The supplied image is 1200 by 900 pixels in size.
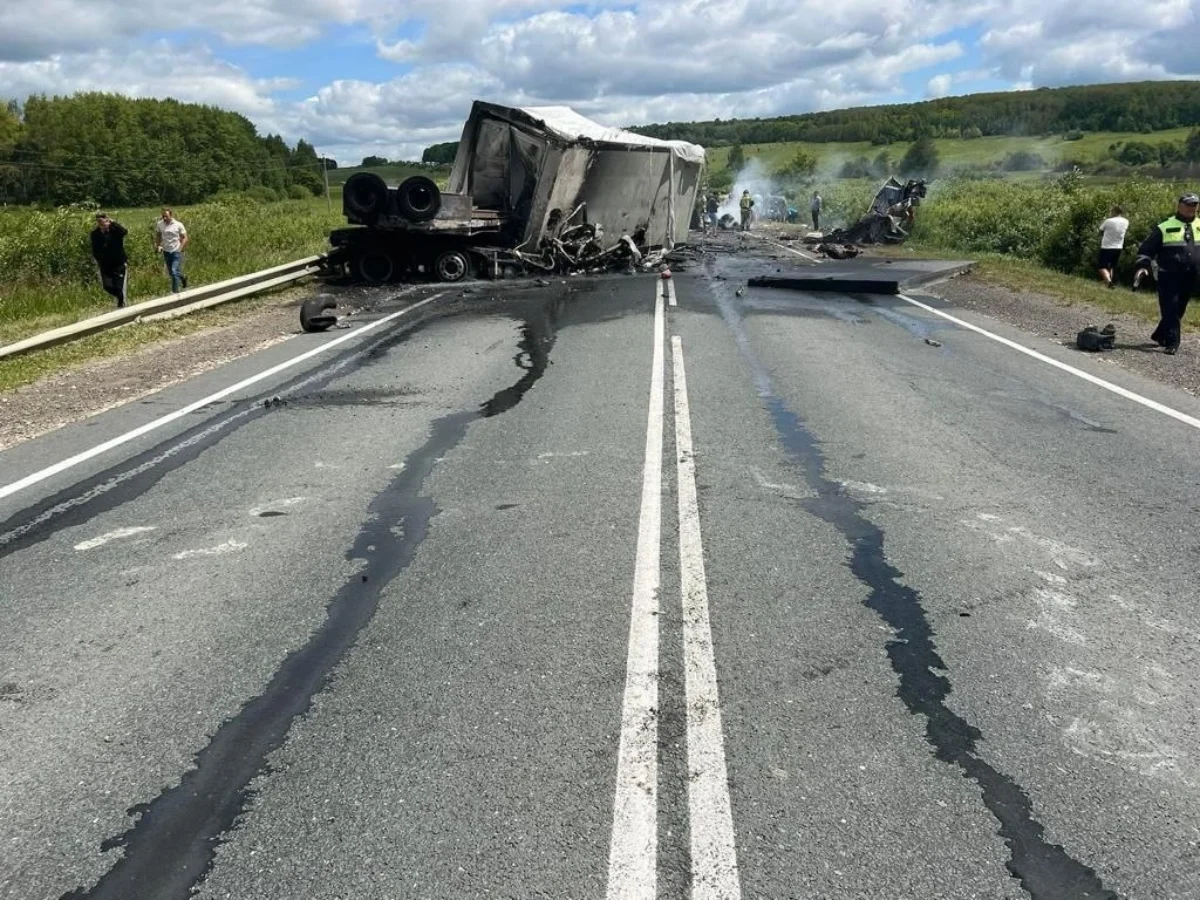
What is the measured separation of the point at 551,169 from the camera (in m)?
18.9

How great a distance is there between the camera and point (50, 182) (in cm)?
8944

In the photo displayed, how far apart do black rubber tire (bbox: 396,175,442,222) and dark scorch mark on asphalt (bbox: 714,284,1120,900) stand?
41.9ft

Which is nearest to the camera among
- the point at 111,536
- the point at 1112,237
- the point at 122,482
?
the point at 111,536

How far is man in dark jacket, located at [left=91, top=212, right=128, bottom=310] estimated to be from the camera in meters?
15.5

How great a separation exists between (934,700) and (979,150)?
103849mm

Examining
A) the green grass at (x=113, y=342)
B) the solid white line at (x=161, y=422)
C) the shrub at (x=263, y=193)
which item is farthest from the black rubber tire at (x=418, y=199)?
the shrub at (x=263, y=193)

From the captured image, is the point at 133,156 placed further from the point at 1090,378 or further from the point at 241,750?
the point at 241,750

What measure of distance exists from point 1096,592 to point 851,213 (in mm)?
42551

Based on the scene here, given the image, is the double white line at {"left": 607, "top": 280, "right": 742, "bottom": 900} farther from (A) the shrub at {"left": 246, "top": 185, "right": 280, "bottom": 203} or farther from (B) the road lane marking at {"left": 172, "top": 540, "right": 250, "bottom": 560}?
(A) the shrub at {"left": 246, "top": 185, "right": 280, "bottom": 203}

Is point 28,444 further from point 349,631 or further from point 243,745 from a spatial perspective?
point 243,745

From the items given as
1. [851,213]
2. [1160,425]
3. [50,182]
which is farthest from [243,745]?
[50,182]

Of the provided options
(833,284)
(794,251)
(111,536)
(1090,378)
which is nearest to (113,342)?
(111,536)

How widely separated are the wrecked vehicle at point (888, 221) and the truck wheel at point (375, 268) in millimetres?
18304

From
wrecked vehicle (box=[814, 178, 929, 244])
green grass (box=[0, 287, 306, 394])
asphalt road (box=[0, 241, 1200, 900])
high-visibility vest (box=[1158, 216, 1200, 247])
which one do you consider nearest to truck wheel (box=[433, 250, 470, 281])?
green grass (box=[0, 287, 306, 394])
